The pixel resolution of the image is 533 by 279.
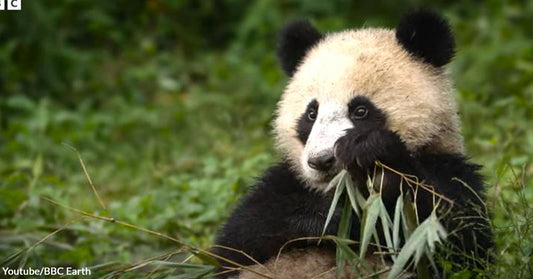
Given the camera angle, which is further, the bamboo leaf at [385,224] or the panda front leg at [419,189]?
the panda front leg at [419,189]

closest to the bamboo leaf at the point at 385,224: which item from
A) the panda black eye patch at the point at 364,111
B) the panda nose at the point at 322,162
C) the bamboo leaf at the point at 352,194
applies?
the bamboo leaf at the point at 352,194

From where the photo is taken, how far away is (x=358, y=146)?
4.68m

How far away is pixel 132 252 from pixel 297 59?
2.05 m

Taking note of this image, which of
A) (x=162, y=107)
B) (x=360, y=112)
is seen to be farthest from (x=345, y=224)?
(x=162, y=107)

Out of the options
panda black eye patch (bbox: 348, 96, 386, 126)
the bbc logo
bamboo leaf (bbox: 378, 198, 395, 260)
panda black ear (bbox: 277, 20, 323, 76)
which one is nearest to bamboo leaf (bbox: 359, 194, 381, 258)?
bamboo leaf (bbox: 378, 198, 395, 260)

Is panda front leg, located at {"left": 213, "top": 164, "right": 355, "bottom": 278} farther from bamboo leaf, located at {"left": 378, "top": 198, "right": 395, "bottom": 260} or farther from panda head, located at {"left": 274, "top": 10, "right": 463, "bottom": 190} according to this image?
bamboo leaf, located at {"left": 378, "top": 198, "right": 395, "bottom": 260}

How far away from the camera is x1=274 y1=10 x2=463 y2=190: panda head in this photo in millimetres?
5031

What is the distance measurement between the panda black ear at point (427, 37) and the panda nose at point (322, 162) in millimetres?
1049

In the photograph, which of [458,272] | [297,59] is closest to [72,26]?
[297,59]

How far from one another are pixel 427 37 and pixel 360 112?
684 millimetres

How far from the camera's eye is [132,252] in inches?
271

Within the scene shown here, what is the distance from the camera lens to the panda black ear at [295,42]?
5.85m

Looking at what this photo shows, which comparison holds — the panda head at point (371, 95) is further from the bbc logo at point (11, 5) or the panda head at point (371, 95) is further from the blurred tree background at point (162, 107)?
the bbc logo at point (11, 5)

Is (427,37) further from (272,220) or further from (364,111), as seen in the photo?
(272,220)
